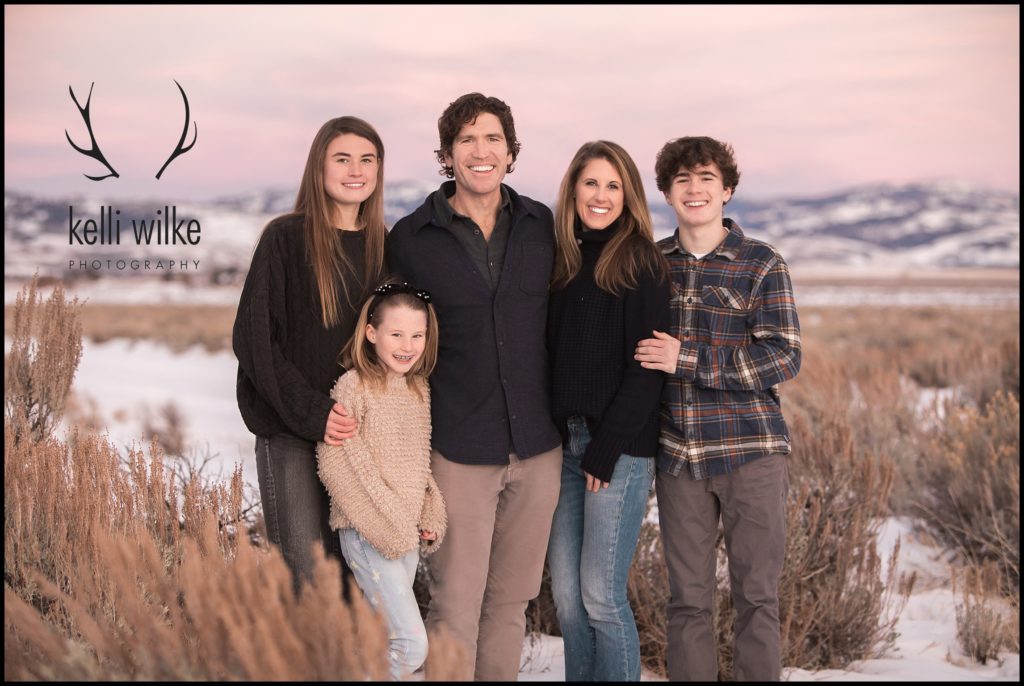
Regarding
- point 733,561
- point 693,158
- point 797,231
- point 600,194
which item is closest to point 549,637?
point 733,561

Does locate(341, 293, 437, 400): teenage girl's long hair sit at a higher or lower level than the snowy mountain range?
lower

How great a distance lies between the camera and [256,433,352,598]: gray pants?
3.31 meters

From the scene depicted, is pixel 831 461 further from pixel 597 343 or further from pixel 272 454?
pixel 272 454

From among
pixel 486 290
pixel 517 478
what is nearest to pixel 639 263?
pixel 486 290

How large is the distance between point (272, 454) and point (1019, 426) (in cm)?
599

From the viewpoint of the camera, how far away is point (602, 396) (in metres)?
3.40

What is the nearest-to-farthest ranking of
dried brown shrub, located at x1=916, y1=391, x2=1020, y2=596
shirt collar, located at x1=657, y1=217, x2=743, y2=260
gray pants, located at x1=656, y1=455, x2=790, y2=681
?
gray pants, located at x1=656, y1=455, x2=790, y2=681
shirt collar, located at x1=657, y1=217, x2=743, y2=260
dried brown shrub, located at x1=916, y1=391, x2=1020, y2=596

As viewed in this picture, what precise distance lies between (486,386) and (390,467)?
0.47m

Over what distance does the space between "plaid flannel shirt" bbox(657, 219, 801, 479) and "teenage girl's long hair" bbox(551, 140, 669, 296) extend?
0.71 feet

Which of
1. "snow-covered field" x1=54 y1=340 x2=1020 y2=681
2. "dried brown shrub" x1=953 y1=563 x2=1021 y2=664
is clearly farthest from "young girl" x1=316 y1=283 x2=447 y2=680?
"dried brown shrub" x1=953 y1=563 x2=1021 y2=664

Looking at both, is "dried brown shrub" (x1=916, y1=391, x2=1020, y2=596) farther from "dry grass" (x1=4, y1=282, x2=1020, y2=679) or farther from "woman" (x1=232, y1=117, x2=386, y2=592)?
"woman" (x1=232, y1=117, x2=386, y2=592)

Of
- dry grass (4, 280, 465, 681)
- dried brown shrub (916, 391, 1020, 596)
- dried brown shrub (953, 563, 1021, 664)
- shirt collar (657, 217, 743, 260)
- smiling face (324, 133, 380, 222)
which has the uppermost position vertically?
smiling face (324, 133, 380, 222)

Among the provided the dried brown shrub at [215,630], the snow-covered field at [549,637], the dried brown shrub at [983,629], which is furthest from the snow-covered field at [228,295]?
the dried brown shrub at [215,630]

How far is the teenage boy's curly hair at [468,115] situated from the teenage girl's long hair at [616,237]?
0.28 m
